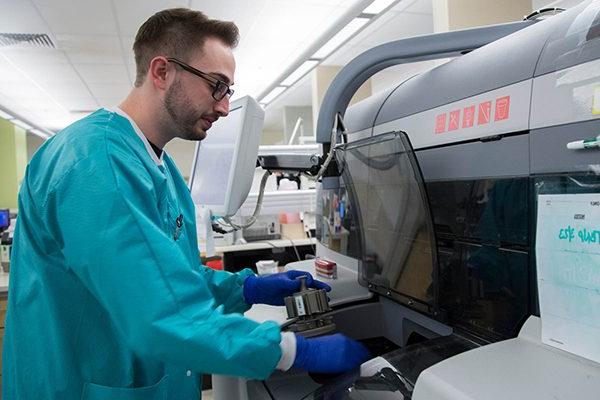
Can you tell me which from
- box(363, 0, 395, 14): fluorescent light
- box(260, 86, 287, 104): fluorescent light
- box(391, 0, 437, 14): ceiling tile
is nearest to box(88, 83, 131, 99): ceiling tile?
box(260, 86, 287, 104): fluorescent light

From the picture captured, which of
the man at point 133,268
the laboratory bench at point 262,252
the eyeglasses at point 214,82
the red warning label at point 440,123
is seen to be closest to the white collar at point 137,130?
the man at point 133,268

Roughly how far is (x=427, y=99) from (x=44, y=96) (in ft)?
23.1

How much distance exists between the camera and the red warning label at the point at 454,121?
36.0 inches

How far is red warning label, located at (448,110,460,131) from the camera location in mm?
913

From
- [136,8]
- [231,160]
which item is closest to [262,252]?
[231,160]

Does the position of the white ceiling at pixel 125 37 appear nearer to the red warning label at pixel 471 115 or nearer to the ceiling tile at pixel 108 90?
the ceiling tile at pixel 108 90

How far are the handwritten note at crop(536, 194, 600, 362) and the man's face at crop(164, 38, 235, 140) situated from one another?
27.9 inches

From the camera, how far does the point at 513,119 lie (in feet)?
2.58

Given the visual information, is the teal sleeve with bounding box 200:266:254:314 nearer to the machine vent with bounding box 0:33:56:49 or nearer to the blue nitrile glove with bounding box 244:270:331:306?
the blue nitrile glove with bounding box 244:270:331:306

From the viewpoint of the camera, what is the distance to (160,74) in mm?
958

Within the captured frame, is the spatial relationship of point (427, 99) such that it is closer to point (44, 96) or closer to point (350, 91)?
point (350, 91)

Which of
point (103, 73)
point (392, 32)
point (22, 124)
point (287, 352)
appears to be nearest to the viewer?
point (287, 352)

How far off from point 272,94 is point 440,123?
20.2ft

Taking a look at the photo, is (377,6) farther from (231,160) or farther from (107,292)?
(107,292)
